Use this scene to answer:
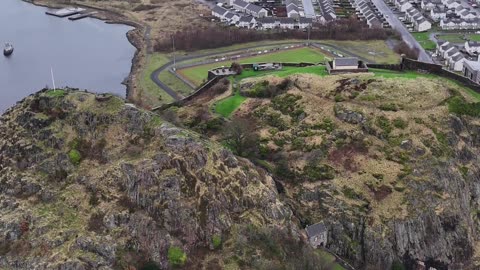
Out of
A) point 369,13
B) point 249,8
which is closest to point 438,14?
point 369,13

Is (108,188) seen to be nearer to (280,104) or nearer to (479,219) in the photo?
(280,104)

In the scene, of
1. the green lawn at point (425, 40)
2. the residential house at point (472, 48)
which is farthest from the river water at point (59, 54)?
the residential house at point (472, 48)

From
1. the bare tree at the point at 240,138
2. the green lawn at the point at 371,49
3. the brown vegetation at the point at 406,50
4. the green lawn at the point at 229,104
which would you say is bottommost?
the bare tree at the point at 240,138

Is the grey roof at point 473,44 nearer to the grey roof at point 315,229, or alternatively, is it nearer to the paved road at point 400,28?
the paved road at point 400,28

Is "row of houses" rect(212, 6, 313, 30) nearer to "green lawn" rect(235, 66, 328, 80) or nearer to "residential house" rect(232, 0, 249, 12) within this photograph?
"residential house" rect(232, 0, 249, 12)

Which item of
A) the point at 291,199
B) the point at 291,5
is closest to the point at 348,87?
the point at 291,199

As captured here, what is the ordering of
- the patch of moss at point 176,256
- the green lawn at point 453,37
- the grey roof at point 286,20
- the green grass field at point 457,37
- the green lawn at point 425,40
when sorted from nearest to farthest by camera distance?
the patch of moss at point 176,256
the green lawn at point 425,40
the green lawn at point 453,37
the green grass field at point 457,37
the grey roof at point 286,20
